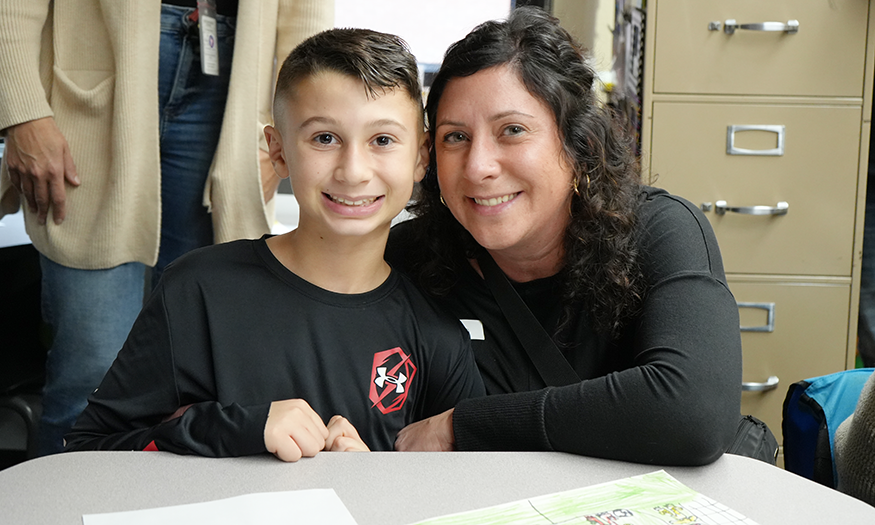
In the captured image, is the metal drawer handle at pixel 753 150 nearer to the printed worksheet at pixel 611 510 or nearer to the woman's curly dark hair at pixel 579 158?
the woman's curly dark hair at pixel 579 158

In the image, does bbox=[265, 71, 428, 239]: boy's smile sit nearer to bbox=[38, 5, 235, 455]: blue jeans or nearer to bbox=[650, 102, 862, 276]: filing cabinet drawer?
bbox=[38, 5, 235, 455]: blue jeans

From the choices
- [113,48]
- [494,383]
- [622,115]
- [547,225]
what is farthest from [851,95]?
[113,48]

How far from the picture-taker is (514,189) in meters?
1.16

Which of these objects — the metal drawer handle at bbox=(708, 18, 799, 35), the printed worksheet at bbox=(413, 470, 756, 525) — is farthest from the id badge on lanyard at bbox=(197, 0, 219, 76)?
the metal drawer handle at bbox=(708, 18, 799, 35)

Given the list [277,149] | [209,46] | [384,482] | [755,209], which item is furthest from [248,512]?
[755,209]

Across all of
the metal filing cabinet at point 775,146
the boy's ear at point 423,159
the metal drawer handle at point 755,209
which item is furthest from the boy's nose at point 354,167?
the metal drawer handle at point 755,209

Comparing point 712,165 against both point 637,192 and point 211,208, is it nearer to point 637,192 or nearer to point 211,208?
point 637,192

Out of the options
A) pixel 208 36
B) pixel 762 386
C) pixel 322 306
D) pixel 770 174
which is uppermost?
pixel 208 36

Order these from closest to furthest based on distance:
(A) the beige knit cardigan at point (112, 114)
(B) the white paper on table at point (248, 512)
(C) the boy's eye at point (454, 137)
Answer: (B) the white paper on table at point (248, 512) < (C) the boy's eye at point (454, 137) < (A) the beige knit cardigan at point (112, 114)

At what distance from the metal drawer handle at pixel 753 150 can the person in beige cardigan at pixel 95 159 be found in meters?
1.37

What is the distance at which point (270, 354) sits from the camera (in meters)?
1.10

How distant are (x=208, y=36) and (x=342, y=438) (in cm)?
88

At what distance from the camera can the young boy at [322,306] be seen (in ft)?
3.48

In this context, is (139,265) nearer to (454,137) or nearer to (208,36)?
(208,36)
